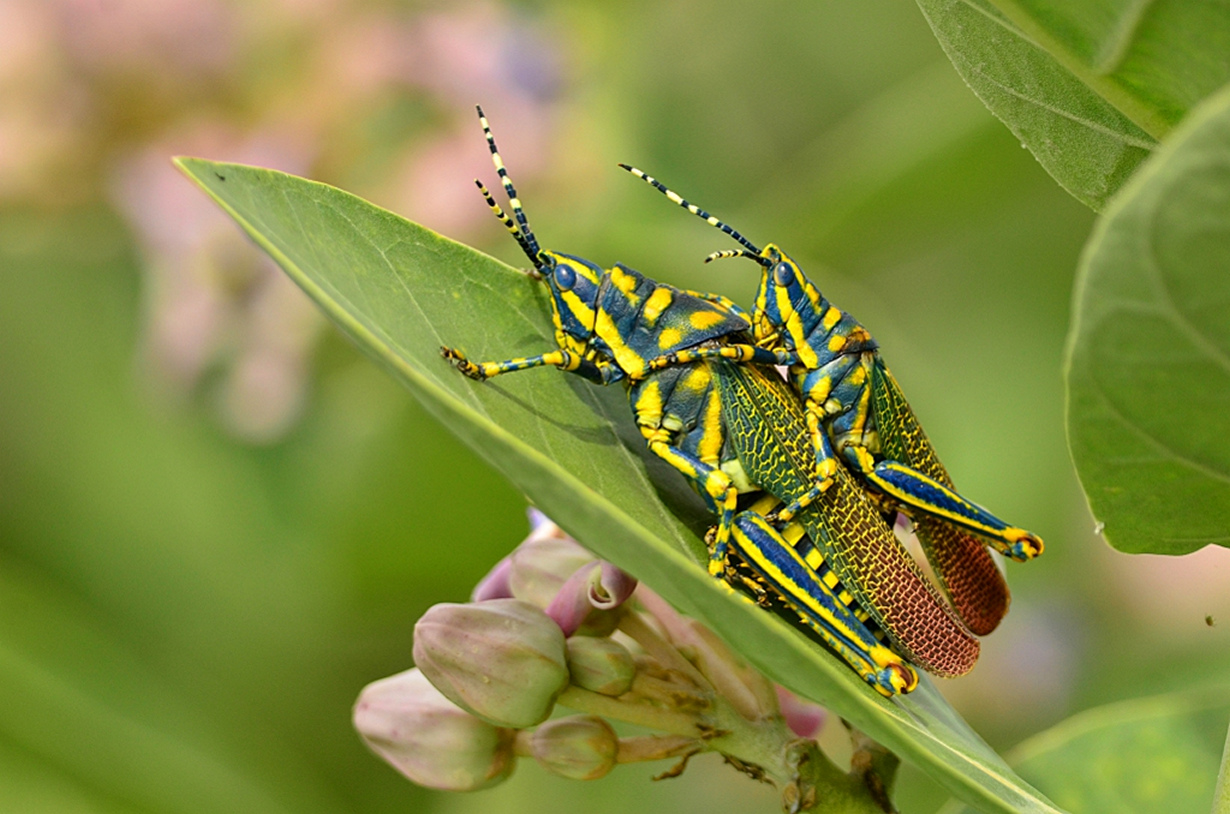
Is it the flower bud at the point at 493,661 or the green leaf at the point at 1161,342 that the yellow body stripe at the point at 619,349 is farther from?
the green leaf at the point at 1161,342

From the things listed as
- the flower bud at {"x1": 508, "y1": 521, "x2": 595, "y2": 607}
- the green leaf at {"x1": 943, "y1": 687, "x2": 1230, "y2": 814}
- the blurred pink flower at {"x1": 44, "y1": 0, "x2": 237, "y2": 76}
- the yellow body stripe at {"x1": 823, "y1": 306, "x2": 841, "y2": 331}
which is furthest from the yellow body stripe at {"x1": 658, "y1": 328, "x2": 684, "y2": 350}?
the blurred pink flower at {"x1": 44, "y1": 0, "x2": 237, "y2": 76}

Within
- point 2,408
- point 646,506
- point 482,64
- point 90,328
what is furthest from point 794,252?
point 2,408

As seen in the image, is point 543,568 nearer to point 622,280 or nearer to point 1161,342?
point 622,280

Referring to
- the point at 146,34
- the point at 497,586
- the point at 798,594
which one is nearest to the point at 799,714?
the point at 798,594

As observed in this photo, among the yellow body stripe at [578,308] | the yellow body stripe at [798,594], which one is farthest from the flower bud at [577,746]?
the yellow body stripe at [578,308]

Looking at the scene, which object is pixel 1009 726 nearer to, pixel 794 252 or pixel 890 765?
pixel 794 252

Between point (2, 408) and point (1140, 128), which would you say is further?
point (2, 408)
